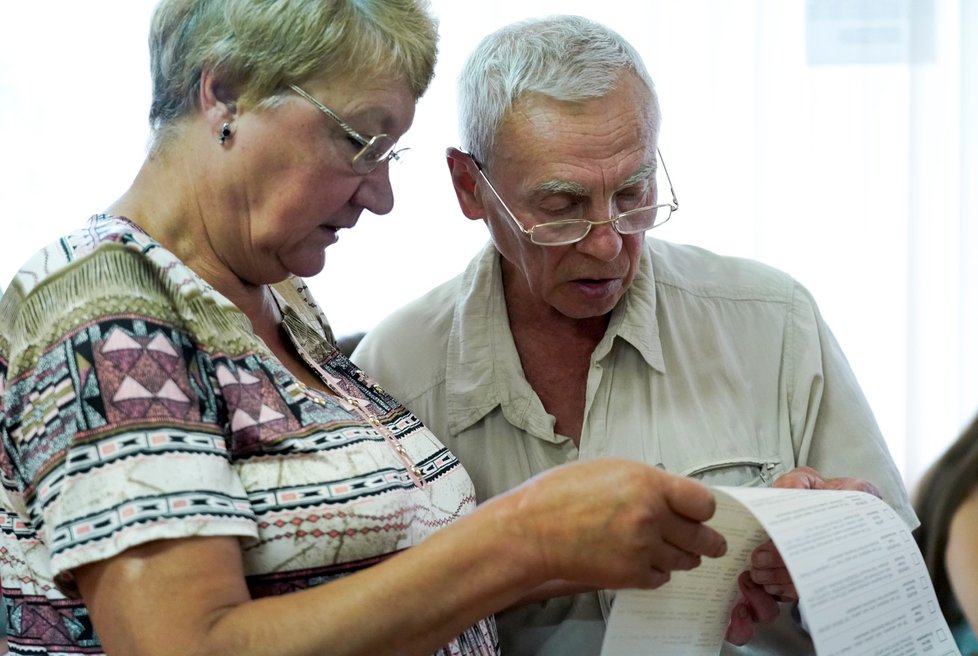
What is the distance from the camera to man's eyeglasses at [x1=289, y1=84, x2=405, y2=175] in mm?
1114

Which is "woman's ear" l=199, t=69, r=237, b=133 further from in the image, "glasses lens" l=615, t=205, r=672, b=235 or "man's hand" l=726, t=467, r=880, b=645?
"man's hand" l=726, t=467, r=880, b=645

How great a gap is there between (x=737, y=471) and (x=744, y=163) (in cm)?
159

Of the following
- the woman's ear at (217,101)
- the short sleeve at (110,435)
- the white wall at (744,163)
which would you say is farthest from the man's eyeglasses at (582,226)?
the white wall at (744,163)

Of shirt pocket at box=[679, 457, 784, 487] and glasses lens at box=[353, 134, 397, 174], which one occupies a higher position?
glasses lens at box=[353, 134, 397, 174]

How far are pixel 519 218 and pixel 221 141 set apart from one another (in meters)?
0.59

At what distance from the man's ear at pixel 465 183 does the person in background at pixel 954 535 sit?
86 cm

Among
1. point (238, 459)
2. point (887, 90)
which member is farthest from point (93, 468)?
point (887, 90)

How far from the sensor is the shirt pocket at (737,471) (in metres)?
1.52

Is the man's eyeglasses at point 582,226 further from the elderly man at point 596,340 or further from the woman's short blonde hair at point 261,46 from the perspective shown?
the woman's short blonde hair at point 261,46

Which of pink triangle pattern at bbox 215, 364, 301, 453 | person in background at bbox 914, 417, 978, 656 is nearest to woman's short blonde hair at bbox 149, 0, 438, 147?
pink triangle pattern at bbox 215, 364, 301, 453

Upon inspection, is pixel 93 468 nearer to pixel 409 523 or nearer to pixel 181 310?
pixel 181 310

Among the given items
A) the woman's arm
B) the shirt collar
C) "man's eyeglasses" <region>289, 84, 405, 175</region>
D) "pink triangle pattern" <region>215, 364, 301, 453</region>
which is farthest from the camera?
the shirt collar

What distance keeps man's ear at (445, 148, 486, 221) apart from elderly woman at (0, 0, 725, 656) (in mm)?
468

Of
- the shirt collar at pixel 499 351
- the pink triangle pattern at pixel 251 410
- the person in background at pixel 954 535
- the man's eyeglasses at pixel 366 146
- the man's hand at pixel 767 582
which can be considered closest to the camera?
the pink triangle pattern at pixel 251 410
